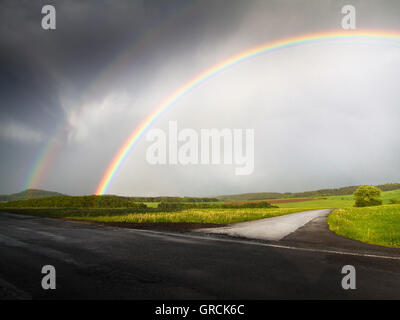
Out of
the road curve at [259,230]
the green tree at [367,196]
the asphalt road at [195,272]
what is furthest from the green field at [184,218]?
the green tree at [367,196]

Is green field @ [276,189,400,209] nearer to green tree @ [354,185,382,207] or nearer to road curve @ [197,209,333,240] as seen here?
green tree @ [354,185,382,207]

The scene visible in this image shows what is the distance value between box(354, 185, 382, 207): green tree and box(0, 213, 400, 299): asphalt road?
70432 millimetres

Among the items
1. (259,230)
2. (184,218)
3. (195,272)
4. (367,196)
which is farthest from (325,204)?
(195,272)

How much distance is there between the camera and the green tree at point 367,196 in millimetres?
63956

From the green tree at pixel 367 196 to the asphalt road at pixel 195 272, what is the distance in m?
70.4

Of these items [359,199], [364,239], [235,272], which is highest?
[235,272]

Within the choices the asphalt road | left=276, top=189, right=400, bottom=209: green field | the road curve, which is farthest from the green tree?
the asphalt road

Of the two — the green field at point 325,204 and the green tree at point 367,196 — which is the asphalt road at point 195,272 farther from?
the green tree at point 367,196

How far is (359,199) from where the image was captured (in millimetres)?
66062

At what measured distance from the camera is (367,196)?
64.9 metres

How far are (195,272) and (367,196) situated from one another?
255ft

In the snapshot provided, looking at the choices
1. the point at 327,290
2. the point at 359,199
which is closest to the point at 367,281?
the point at 327,290

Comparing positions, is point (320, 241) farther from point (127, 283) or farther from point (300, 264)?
point (127, 283)
